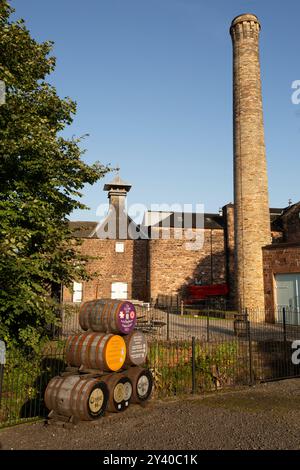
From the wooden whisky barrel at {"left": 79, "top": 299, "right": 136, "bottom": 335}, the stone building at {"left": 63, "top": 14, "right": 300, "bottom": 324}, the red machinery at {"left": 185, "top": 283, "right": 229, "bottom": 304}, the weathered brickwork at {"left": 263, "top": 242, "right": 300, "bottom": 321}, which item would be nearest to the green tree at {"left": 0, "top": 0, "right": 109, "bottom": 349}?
the wooden whisky barrel at {"left": 79, "top": 299, "right": 136, "bottom": 335}

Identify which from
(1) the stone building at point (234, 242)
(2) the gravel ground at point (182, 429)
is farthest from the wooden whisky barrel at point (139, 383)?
(1) the stone building at point (234, 242)

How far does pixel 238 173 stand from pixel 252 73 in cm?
657

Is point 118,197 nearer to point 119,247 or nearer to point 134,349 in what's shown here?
point 119,247

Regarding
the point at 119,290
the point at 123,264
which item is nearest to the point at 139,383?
the point at 119,290

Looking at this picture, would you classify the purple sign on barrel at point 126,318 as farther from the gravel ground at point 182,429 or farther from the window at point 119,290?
the window at point 119,290

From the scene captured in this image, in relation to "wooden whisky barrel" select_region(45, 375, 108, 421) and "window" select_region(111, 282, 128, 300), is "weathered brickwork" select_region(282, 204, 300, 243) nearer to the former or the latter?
"window" select_region(111, 282, 128, 300)

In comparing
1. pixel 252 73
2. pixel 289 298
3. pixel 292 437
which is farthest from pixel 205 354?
pixel 252 73

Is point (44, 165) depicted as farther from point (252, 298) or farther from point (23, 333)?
point (252, 298)

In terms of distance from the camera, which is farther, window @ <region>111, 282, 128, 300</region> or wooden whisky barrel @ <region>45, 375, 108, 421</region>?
window @ <region>111, 282, 128, 300</region>

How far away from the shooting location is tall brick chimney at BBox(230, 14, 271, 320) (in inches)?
819

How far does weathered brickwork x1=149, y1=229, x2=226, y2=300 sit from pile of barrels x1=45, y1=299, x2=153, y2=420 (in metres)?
19.9

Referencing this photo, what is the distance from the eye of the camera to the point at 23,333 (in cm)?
885

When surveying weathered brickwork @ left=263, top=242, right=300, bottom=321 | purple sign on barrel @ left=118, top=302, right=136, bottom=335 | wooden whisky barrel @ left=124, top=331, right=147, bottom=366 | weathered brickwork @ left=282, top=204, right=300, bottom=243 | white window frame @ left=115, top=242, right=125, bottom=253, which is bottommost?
wooden whisky barrel @ left=124, top=331, right=147, bottom=366

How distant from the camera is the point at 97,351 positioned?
7059 millimetres
